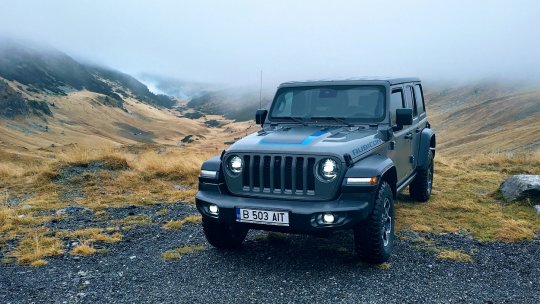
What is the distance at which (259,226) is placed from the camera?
5293 millimetres

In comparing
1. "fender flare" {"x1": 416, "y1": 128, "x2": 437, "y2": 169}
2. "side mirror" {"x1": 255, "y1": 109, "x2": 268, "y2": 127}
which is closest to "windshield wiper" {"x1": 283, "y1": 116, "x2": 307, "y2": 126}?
"side mirror" {"x1": 255, "y1": 109, "x2": 268, "y2": 127}

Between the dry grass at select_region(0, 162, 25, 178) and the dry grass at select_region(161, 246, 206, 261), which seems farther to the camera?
the dry grass at select_region(0, 162, 25, 178)

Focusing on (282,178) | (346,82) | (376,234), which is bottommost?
(376,234)

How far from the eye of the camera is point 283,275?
5.41 metres

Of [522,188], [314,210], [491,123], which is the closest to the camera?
[314,210]

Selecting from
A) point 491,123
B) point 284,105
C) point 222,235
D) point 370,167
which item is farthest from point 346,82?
point 491,123

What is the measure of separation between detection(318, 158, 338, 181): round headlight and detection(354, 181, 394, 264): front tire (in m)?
0.65

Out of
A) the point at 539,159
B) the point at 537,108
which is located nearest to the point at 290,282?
the point at 539,159

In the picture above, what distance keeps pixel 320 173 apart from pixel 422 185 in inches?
173

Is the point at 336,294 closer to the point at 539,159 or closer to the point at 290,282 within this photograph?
the point at 290,282

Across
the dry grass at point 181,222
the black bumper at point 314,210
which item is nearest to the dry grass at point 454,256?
the black bumper at point 314,210

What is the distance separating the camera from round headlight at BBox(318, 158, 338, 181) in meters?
5.15

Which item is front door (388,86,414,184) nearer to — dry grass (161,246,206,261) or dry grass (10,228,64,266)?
dry grass (161,246,206,261)

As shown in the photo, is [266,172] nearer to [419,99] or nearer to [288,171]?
[288,171]
